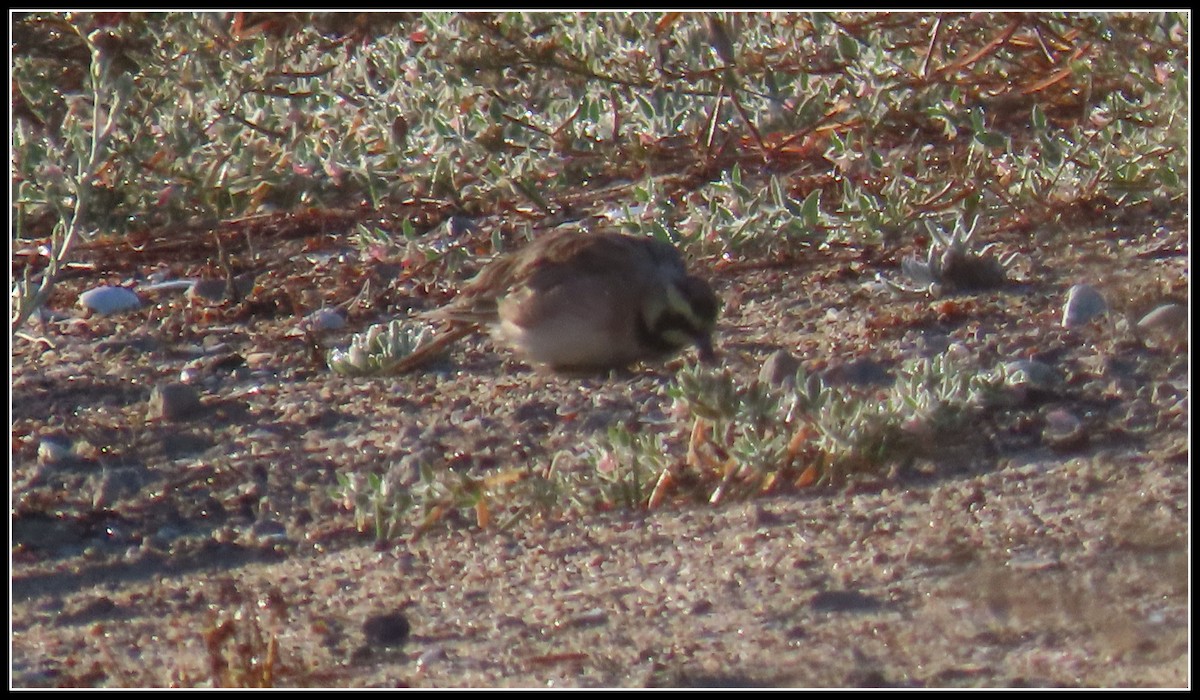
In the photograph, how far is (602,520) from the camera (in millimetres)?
4242

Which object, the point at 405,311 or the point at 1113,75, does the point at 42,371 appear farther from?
the point at 1113,75

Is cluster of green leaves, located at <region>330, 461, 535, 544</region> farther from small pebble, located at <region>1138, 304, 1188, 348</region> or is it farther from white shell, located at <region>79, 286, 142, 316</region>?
white shell, located at <region>79, 286, 142, 316</region>

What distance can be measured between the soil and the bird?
4.5 inches

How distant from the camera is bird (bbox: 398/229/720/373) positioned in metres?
5.44

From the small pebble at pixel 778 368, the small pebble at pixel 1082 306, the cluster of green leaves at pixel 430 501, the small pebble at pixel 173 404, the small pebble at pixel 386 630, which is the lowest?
the small pebble at pixel 173 404

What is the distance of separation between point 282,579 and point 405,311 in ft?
7.72

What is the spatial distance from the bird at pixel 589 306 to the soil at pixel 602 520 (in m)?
0.11

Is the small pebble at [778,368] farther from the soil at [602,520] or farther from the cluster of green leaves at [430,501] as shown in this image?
the cluster of green leaves at [430,501]

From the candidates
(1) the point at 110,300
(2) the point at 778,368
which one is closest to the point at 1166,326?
(2) the point at 778,368

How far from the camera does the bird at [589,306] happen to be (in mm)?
5438

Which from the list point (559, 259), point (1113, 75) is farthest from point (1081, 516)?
point (1113, 75)

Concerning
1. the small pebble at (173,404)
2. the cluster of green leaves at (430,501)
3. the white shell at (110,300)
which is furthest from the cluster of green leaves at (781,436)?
the white shell at (110,300)

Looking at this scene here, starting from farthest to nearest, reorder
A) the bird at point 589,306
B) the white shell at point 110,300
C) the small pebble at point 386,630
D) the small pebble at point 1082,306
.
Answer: the white shell at point 110,300 → the bird at point 589,306 → the small pebble at point 1082,306 → the small pebble at point 386,630

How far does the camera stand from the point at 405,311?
6.41m
